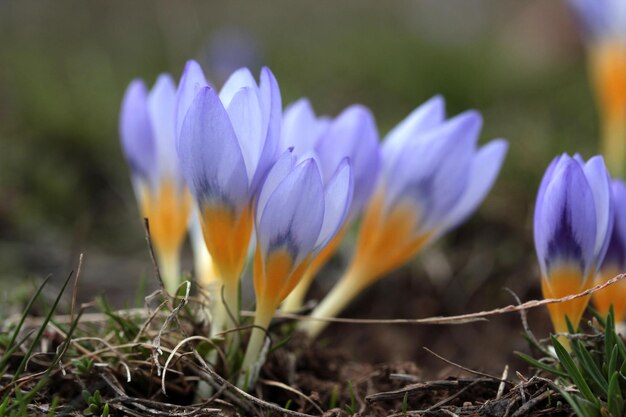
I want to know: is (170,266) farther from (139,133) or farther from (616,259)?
(616,259)

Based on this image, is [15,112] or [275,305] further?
[15,112]

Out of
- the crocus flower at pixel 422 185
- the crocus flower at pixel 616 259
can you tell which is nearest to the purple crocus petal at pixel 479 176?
the crocus flower at pixel 422 185

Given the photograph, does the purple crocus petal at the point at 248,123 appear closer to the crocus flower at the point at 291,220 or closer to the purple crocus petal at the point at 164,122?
the crocus flower at the point at 291,220

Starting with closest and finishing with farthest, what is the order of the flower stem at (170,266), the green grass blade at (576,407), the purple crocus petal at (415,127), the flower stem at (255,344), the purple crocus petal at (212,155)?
the green grass blade at (576,407)
the purple crocus petal at (212,155)
the flower stem at (255,344)
the purple crocus petal at (415,127)
the flower stem at (170,266)

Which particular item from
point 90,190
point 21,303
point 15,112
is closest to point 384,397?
point 21,303

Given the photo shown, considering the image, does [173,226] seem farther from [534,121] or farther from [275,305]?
[534,121]

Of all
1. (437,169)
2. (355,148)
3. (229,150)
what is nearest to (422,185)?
(437,169)
